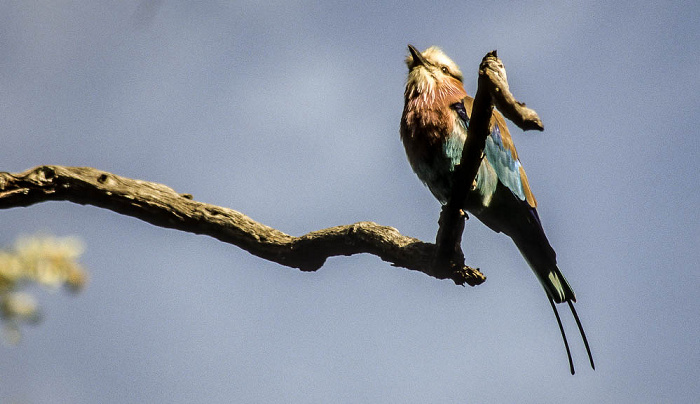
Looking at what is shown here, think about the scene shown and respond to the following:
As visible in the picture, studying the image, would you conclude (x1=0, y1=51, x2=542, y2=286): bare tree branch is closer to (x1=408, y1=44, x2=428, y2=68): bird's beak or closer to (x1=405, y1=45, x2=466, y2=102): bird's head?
(x1=405, y1=45, x2=466, y2=102): bird's head

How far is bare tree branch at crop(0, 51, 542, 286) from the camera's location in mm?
2771

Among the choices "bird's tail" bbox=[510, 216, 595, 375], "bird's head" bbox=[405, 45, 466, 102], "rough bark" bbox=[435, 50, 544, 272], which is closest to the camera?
"rough bark" bbox=[435, 50, 544, 272]

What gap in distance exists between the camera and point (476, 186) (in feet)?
12.6

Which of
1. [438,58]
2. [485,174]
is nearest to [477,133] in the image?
[485,174]

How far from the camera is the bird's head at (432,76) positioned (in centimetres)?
430

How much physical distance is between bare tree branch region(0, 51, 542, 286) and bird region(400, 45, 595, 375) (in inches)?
26.2

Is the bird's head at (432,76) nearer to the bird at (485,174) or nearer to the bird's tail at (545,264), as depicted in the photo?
the bird at (485,174)

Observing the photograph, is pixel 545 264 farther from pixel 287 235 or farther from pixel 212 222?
pixel 212 222

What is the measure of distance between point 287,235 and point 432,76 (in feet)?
5.66

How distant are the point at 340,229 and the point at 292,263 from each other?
310 millimetres

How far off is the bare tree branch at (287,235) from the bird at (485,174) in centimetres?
67

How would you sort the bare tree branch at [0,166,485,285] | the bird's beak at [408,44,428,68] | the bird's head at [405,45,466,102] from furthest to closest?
1. the bird's beak at [408,44,428,68]
2. the bird's head at [405,45,466,102]
3. the bare tree branch at [0,166,485,285]

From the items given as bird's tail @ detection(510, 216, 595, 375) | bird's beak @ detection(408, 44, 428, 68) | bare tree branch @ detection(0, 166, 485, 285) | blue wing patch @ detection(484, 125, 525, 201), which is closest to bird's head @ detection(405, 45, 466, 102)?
bird's beak @ detection(408, 44, 428, 68)

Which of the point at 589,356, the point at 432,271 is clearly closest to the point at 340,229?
the point at 432,271
